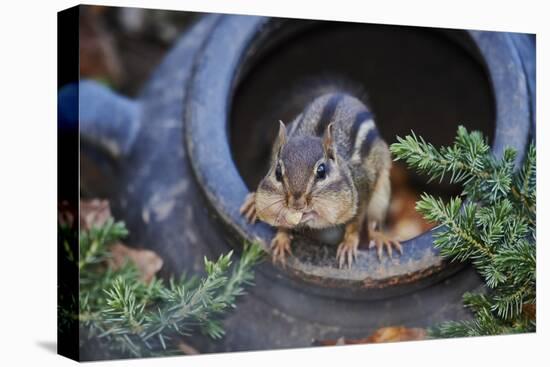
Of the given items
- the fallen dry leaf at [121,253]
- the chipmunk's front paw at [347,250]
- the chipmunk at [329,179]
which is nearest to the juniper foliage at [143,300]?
the fallen dry leaf at [121,253]

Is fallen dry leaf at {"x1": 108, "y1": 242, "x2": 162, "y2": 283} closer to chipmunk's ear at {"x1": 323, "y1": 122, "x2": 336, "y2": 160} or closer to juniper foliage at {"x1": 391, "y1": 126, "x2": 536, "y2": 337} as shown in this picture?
chipmunk's ear at {"x1": 323, "y1": 122, "x2": 336, "y2": 160}

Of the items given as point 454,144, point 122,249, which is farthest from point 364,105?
point 122,249

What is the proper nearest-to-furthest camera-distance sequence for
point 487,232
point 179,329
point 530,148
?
1. point 179,329
2. point 487,232
3. point 530,148

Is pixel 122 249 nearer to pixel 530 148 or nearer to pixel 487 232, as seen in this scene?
pixel 487 232

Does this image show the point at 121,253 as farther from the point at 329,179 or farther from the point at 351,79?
the point at 351,79

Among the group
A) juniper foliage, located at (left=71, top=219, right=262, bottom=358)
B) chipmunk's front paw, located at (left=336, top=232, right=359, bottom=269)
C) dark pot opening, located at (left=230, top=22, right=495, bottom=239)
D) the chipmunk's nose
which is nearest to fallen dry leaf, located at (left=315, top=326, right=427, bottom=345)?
chipmunk's front paw, located at (left=336, top=232, right=359, bottom=269)
